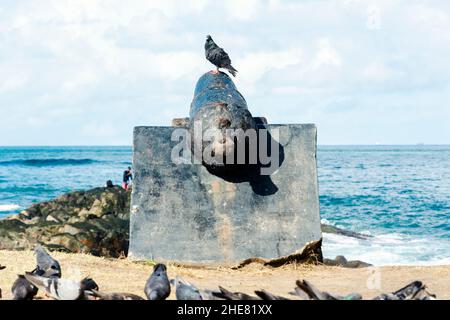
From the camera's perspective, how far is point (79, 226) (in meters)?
14.9

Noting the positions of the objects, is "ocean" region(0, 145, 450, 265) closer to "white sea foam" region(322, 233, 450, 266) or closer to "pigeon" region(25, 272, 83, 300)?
"white sea foam" region(322, 233, 450, 266)

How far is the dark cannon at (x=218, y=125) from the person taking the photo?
Result: 9.22 metres

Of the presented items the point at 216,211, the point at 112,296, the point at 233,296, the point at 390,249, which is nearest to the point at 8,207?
the point at 390,249

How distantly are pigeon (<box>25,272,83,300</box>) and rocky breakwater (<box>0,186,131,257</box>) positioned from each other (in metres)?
4.54

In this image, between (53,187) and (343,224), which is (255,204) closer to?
(343,224)

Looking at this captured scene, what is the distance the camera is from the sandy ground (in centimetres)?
787

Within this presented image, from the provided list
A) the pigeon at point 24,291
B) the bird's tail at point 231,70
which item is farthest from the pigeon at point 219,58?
the pigeon at point 24,291

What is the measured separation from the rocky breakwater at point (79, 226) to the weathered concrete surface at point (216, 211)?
153 cm

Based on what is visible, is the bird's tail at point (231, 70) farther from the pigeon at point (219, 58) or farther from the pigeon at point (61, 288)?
the pigeon at point (61, 288)

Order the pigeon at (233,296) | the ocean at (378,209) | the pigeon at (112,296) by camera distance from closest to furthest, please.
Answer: the pigeon at (233,296) → the pigeon at (112,296) → the ocean at (378,209)

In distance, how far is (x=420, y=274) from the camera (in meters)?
8.95

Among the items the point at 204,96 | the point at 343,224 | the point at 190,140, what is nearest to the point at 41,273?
the point at 190,140

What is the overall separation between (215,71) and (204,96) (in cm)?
113

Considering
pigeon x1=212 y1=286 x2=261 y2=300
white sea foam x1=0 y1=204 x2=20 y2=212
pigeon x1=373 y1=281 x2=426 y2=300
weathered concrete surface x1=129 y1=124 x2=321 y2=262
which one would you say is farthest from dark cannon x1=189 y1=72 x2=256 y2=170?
white sea foam x1=0 y1=204 x2=20 y2=212
